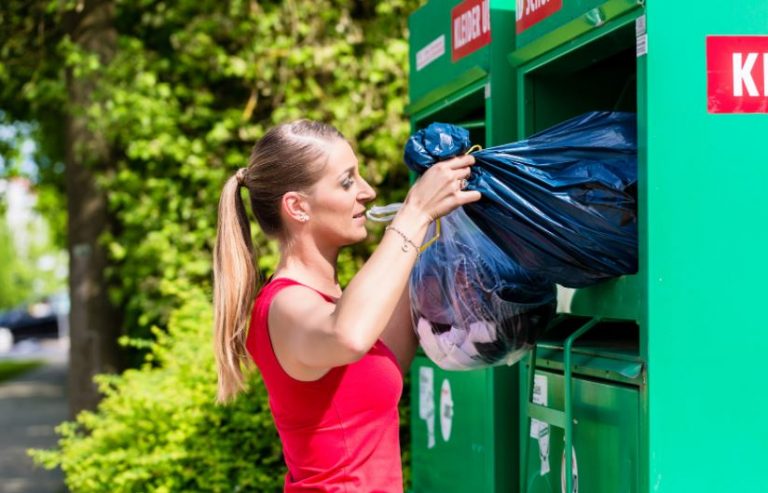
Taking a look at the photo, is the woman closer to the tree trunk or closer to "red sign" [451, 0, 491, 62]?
"red sign" [451, 0, 491, 62]

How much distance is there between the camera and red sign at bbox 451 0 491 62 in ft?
10.6

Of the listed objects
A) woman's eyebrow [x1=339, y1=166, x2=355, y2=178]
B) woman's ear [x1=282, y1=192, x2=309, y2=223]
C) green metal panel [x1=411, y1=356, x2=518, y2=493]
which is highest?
woman's eyebrow [x1=339, y1=166, x2=355, y2=178]

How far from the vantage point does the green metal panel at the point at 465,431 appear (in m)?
3.20

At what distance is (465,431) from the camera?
11.5ft

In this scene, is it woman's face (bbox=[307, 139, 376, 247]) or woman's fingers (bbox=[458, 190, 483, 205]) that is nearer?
woman's fingers (bbox=[458, 190, 483, 205])

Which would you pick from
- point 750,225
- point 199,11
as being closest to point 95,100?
point 199,11

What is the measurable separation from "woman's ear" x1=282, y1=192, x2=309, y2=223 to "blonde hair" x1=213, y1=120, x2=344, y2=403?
0.06 ft

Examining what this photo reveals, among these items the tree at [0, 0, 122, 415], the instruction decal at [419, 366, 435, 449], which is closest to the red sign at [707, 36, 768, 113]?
the instruction decal at [419, 366, 435, 449]

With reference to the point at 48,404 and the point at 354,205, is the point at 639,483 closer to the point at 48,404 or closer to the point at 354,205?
the point at 354,205

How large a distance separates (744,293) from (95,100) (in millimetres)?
5541

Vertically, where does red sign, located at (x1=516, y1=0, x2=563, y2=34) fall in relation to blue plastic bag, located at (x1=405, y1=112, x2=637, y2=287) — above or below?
above

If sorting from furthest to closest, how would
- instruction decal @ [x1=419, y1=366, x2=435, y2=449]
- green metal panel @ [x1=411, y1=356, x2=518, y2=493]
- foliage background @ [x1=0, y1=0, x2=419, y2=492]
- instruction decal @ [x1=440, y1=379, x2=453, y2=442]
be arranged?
foliage background @ [x1=0, y1=0, x2=419, y2=492] → instruction decal @ [x1=419, y1=366, x2=435, y2=449] → instruction decal @ [x1=440, y1=379, x2=453, y2=442] → green metal panel @ [x1=411, y1=356, x2=518, y2=493]

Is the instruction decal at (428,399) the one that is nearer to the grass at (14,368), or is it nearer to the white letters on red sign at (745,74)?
the white letters on red sign at (745,74)

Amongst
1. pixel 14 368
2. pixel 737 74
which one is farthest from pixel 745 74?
pixel 14 368
